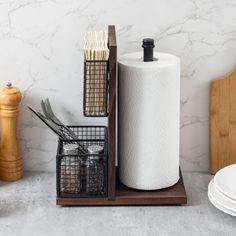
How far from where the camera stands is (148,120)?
1467 mm

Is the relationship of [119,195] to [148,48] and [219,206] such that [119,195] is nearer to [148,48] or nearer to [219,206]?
[219,206]

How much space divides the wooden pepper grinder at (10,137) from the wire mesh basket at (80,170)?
15 cm

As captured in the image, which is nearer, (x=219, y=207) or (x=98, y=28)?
(x=219, y=207)

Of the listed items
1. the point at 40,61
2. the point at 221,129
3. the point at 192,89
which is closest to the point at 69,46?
the point at 40,61

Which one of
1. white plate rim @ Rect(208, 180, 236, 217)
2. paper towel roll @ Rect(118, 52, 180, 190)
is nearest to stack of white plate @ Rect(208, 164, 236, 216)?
white plate rim @ Rect(208, 180, 236, 217)

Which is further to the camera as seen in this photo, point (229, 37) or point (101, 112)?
point (229, 37)

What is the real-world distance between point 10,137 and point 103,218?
0.32 metres

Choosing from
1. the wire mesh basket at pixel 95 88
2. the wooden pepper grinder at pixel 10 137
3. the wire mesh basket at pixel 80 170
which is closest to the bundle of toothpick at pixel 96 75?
the wire mesh basket at pixel 95 88

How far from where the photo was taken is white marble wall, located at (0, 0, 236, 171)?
157cm

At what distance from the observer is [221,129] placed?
5.37 feet

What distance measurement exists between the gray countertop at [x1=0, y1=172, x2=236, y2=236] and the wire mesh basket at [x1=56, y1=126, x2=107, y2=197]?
0.04 meters

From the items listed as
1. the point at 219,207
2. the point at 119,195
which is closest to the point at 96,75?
the point at 119,195

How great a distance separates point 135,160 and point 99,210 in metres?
0.13

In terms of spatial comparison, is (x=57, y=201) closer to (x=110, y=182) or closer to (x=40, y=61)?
(x=110, y=182)
